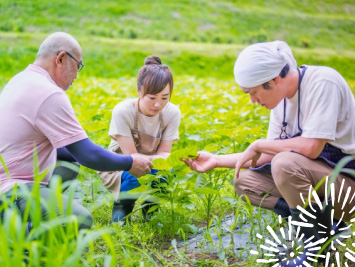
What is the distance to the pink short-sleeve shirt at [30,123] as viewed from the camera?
78.7 inches

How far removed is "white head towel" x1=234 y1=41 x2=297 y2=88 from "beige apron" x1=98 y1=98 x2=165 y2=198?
0.68m

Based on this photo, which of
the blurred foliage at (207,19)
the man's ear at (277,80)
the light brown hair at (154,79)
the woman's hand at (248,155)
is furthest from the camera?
the blurred foliage at (207,19)

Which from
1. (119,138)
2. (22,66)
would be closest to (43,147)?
(119,138)

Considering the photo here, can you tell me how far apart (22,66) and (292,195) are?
802 centimetres

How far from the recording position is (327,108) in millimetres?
1999

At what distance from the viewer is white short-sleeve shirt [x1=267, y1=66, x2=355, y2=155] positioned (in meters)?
1.99

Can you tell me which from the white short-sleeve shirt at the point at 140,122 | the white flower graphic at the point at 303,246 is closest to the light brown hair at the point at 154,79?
the white short-sleeve shirt at the point at 140,122

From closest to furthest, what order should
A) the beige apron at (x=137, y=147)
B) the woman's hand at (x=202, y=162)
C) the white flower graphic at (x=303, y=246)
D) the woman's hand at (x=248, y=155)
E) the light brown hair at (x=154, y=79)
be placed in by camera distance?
the white flower graphic at (x=303, y=246), the woman's hand at (x=248, y=155), the woman's hand at (x=202, y=162), the light brown hair at (x=154, y=79), the beige apron at (x=137, y=147)

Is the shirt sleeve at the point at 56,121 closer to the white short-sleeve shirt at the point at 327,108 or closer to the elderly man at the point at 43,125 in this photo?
the elderly man at the point at 43,125

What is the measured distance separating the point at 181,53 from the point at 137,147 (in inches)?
389

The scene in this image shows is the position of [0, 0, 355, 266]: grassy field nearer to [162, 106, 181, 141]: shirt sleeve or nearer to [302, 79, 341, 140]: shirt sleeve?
[162, 106, 181, 141]: shirt sleeve

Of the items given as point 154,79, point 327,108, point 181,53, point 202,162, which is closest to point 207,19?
point 181,53

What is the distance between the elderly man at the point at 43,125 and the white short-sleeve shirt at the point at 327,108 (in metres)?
0.82

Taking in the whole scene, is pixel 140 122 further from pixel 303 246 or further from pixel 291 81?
pixel 303 246
